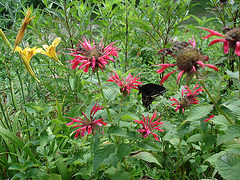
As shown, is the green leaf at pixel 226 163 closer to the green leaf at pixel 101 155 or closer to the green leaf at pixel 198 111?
the green leaf at pixel 198 111

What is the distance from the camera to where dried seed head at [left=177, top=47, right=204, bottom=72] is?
74 centimetres

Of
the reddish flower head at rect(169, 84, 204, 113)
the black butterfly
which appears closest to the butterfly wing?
the black butterfly

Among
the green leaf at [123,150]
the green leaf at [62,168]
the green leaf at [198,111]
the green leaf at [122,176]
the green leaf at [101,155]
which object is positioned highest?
the green leaf at [198,111]

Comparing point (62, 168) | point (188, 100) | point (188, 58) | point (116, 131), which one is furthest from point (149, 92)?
point (62, 168)

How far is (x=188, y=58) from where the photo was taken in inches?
29.1

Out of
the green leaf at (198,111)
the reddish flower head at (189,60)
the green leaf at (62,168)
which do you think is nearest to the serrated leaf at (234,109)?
the green leaf at (198,111)

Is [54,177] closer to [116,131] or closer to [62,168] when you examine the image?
[62,168]

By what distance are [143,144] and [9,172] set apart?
860mm

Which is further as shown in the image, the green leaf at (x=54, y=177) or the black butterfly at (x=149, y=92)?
the black butterfly at (x=149, y=92)

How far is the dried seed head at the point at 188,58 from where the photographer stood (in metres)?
0.74

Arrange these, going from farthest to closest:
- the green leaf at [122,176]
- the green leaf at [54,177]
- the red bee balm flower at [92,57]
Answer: the green leaf at [54,177] → the green leaf at [122,176] → the red bee balm flower at [92,57]

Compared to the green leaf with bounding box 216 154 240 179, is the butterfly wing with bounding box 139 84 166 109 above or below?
above

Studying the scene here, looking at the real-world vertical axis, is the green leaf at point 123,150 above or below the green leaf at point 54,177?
above

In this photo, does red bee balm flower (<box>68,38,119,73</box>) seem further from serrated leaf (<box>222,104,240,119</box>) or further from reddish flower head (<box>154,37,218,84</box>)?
serrated leaf (<box>222,104,240,119</box>)
